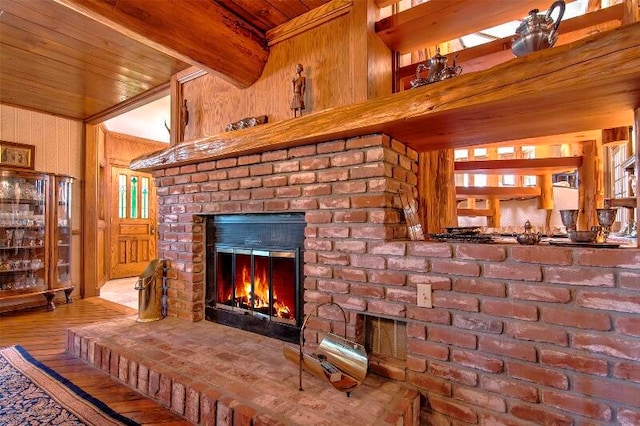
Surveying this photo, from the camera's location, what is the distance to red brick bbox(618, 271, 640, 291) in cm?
109

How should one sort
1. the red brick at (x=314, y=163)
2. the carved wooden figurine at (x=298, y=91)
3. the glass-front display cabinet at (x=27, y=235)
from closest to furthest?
the red brick at (x=314, y=163) → the carved wooden figurine at (x=298, y=91) → the glass-front display cabinet at (x=27, y=235)

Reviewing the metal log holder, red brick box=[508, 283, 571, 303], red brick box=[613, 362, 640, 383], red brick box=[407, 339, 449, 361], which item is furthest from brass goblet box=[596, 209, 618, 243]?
the metal log holder

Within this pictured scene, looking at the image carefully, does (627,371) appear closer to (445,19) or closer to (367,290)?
(367,290)

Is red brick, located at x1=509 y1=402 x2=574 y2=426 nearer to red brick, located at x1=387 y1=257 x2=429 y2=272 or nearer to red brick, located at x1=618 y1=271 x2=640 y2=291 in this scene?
red brick, located at x1=618 y1=271 x2=640 y2=291

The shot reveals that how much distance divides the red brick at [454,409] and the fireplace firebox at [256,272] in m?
0.88

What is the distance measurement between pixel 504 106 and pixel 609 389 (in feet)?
3.63

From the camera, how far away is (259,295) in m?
2.26

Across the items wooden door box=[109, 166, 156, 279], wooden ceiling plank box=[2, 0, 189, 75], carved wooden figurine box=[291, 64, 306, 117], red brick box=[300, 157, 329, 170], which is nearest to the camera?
red brick box=[300, 157, 329, 170]

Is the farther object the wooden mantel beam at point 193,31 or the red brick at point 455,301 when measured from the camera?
the wooden mantel beam at point 193,31

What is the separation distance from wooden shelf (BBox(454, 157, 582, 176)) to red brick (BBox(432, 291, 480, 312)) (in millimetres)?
1755

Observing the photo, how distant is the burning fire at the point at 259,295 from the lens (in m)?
2.14

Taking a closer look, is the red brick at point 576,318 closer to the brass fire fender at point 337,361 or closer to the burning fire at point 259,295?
the brass fire fender at point 337,361

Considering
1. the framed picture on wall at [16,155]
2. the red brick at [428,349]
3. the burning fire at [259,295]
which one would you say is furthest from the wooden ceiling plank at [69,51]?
the red brick at [428,349]

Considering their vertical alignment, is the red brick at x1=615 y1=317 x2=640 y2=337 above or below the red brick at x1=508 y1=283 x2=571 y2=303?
below
